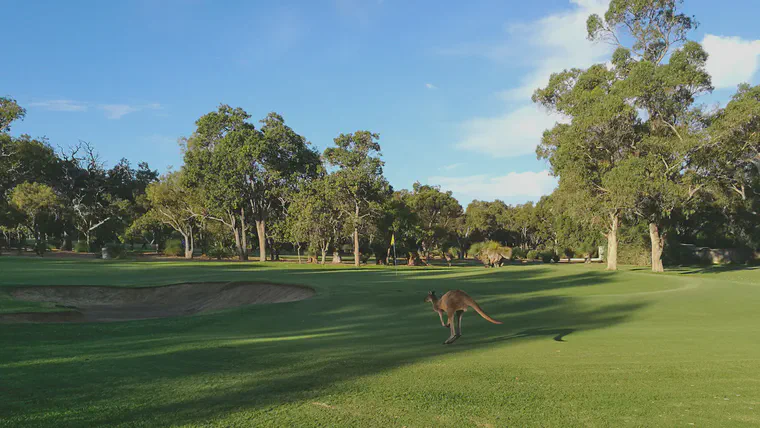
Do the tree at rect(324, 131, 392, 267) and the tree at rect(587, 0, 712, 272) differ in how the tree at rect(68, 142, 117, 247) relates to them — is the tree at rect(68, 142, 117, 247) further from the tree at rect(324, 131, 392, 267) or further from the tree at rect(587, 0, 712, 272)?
the tree at rect(587, 0, 712, 272)

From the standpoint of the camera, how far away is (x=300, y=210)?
2073 inches

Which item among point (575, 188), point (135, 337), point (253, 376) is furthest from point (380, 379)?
point (575, 188)

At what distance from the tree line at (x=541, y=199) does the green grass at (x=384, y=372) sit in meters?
27.7

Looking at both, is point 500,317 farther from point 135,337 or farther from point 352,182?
point 352,182

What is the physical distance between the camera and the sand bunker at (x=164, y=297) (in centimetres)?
2203

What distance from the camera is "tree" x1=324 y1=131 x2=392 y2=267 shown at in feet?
164

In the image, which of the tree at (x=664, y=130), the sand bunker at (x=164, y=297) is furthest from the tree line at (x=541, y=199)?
the sand bunker at (x=164, y=297)

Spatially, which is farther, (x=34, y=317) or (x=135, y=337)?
(x=34, y=317)

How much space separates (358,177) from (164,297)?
27268 mm

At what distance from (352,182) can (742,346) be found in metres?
41.6

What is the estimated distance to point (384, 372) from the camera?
7582mm

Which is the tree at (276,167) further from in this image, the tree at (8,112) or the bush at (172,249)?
the tree at (8,112)

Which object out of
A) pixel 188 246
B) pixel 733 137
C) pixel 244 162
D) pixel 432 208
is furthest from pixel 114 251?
pixel 733 137

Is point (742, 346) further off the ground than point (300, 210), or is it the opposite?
point (300, 210)
